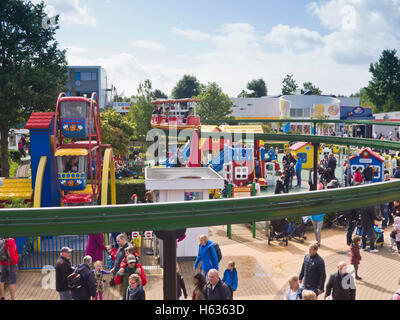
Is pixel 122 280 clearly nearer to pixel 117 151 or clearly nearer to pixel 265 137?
pixel 265 137

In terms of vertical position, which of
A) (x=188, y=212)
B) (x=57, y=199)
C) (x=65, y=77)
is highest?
(x=65, y=77)

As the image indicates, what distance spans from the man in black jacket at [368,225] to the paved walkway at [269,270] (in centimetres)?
34

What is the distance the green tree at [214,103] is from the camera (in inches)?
2143

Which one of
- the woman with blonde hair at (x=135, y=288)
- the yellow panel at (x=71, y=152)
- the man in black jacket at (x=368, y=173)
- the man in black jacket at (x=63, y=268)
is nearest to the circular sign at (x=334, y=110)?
the man in black jacket at (x=368, y=173)

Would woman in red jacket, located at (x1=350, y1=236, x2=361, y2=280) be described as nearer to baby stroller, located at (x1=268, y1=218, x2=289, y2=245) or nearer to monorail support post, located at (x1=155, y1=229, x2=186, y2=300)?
baby stroller, located at (x1=268, y1=218, x2=289, y2=245)

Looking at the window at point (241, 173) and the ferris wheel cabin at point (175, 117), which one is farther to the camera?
the ferris wheel cabin at point (175, 117)

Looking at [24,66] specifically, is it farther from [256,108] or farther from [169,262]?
[256,108]

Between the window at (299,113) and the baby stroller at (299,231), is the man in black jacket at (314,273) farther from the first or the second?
the window at (299,113)

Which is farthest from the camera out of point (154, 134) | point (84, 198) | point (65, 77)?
point (154, 134)

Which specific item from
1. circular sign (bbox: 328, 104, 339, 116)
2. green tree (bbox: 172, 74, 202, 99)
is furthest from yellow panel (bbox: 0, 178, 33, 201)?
green tree (bbox: 172, 74, 202, 99)

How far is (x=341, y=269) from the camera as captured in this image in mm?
6469
